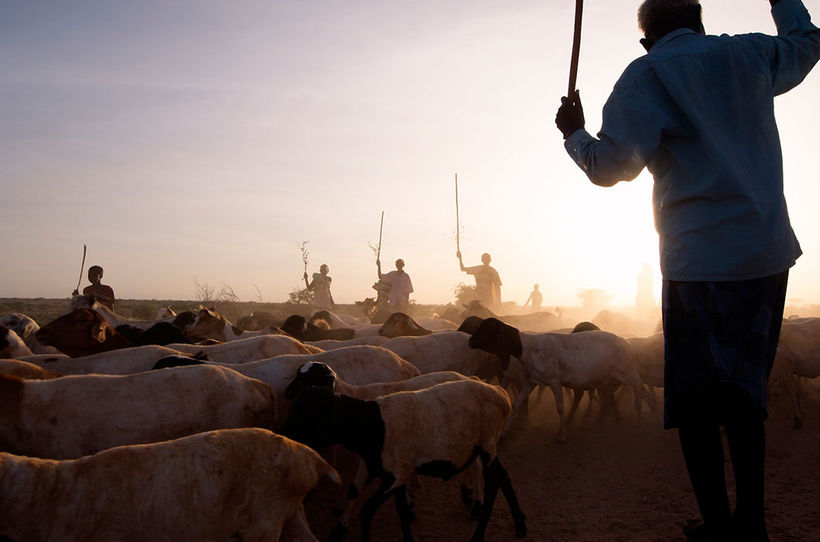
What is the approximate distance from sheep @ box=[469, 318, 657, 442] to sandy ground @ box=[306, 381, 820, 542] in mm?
741

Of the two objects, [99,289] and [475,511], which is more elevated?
[99,289]

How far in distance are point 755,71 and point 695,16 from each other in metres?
0.47

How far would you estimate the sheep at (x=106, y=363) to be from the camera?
272 inches

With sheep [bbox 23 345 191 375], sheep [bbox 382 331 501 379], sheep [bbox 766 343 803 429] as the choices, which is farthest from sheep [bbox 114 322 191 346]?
sheep [bbox 766 343 803 429]

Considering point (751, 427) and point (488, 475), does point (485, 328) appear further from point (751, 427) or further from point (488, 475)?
point (751, 427)

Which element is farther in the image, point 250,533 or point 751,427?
point 250,533

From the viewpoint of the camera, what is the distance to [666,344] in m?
3.03

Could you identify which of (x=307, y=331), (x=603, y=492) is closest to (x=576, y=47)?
(x=603, y=492)

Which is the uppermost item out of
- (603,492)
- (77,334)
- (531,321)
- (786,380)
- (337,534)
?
(77,334)

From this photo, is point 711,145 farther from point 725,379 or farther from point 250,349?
point 250,349

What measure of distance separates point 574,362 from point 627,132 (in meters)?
7.56

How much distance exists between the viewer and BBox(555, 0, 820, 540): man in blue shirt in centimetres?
284

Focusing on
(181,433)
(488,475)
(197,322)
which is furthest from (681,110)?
(197,322)

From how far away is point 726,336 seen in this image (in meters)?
2.84
